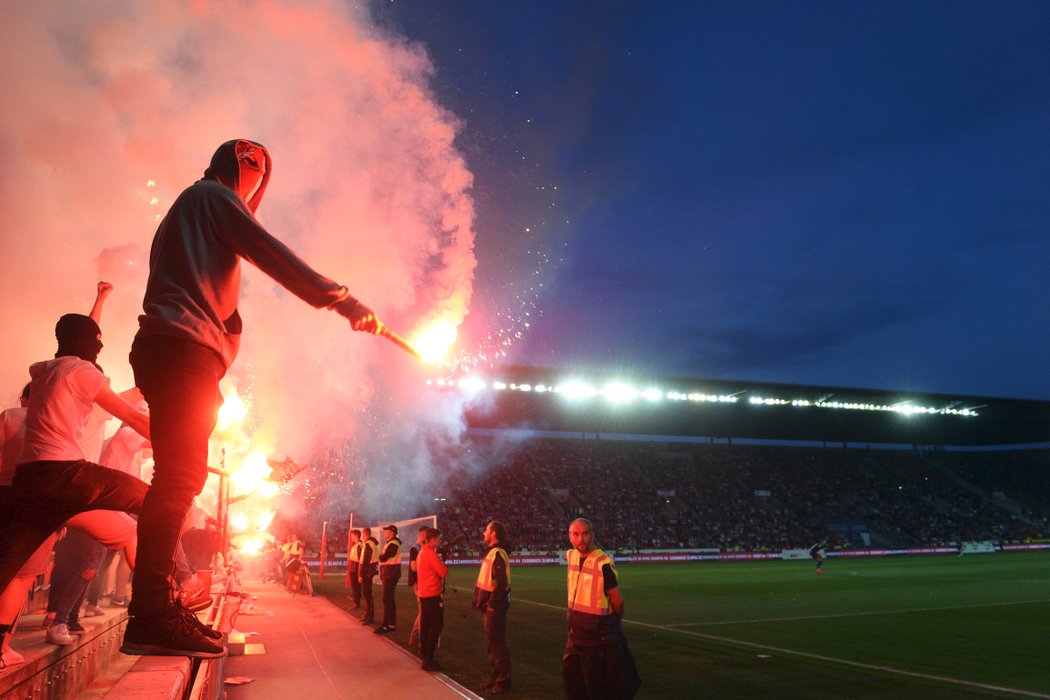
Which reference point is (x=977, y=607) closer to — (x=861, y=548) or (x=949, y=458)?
(x=861, y=548)

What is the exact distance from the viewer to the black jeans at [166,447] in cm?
202

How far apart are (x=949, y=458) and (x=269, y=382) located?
6045 centimetres

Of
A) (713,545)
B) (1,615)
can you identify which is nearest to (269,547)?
(1,615)

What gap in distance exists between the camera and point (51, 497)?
2475 mm

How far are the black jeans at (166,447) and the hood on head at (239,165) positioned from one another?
0.73 meters

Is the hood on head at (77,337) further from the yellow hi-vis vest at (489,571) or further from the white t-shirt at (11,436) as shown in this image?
the yellow hi-vis vest at (489,571)

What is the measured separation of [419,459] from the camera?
1625 inches

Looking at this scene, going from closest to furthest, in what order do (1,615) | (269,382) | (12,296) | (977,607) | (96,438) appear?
(1,615), (96,438), (12,296), (977,607), (269,382)

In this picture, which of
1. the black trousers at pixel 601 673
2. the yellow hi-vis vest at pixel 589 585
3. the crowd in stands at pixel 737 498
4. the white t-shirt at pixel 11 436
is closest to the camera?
the white t-shirt at pixel 11 436

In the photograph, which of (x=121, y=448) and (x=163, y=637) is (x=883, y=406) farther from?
(x=163, y=637)

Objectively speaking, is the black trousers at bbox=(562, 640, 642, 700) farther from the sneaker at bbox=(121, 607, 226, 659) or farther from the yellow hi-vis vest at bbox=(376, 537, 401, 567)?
the yellow hi-vis vest at bbox=(376, 537, 401, 567)

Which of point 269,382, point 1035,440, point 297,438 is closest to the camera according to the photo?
point 269,382

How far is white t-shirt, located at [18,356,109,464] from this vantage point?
2.63m

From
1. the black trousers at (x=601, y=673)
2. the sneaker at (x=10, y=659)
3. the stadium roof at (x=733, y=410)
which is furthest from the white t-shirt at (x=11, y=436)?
the stadium roof at (x=733, y=410)
